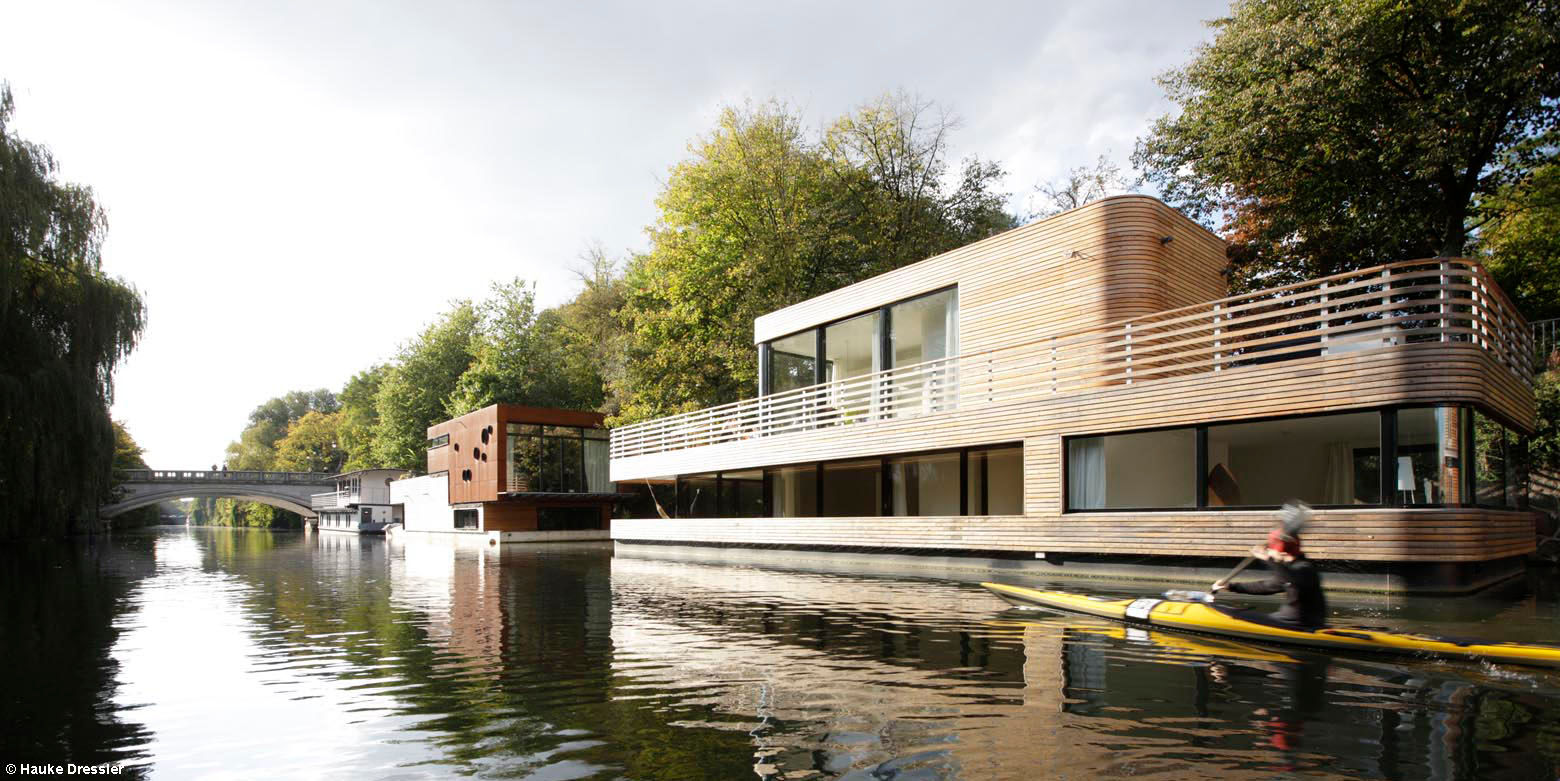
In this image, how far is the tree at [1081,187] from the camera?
125 ft

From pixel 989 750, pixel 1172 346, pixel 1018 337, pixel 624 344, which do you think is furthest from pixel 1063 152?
pixel 989 750

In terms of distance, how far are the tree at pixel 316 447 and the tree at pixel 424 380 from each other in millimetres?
46172

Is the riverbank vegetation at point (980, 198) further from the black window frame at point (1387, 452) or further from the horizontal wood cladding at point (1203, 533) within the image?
the horizontal wood cladding at point (1203, 533)

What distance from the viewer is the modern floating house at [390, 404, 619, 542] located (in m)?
41.4

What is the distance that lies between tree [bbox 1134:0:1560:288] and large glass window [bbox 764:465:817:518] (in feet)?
45.6

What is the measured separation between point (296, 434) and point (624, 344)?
85375 millimetres

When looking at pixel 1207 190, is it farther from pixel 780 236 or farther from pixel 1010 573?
pixel 1010 573

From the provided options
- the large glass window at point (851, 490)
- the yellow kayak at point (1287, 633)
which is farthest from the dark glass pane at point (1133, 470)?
the large glass window at point (851, 490)

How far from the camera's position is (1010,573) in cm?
1728

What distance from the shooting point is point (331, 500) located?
267ft

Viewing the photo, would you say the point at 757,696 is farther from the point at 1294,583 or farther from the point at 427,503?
the point at 427,503

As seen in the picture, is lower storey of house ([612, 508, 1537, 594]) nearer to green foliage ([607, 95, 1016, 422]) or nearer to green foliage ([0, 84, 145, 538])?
green foliage ([607, 95, 1016, 422])

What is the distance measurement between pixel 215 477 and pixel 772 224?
6721 cm

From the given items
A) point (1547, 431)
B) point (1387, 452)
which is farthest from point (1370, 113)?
point (1387, 452)
